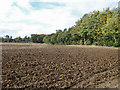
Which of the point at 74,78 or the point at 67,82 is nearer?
the point at 67,82

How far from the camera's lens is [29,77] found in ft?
20.8

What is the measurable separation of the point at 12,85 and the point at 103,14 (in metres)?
32.7

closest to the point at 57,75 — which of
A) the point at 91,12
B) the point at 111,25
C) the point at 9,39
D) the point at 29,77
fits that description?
the point at 29,77

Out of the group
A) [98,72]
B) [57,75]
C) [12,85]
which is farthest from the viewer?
[98,72]

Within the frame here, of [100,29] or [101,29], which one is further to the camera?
[100,29]

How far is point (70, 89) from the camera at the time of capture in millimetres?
5074

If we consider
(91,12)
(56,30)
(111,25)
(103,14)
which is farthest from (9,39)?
(111,25)

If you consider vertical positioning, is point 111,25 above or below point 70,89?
above

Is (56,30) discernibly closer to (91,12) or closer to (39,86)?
(91,12)

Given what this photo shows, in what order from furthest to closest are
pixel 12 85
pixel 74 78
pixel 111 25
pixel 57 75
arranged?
1. pixel 111 25
2. pixel 57 75
3. pixel 74 78
4. pixel 12 85

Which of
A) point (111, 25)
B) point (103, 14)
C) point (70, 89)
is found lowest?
point (70, 89)

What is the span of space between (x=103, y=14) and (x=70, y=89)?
32.1 meters

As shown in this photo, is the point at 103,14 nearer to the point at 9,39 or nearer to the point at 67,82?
the point at 67,82

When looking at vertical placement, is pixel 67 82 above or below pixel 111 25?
below
